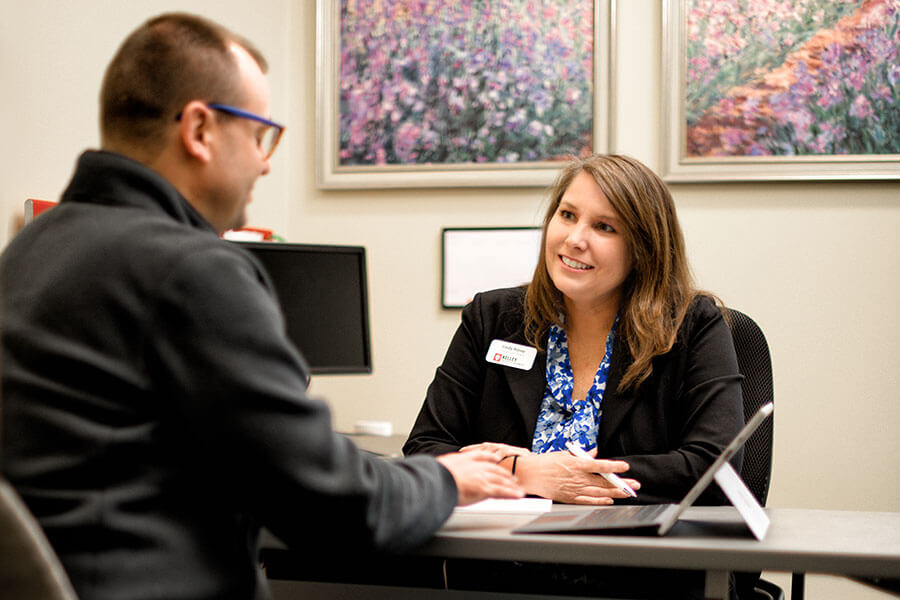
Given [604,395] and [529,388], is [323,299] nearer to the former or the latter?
[529,388]

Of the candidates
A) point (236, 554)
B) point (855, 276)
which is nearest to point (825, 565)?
point (236, 554)

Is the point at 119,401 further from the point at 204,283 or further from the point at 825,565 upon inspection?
the point at 825,565

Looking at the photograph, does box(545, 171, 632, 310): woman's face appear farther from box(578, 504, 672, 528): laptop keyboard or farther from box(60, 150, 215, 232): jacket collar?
box(60, 150, 215, 232): jacket collar

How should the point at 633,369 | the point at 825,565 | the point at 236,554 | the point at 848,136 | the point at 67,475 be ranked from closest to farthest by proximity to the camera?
the point at 67,475 → the point at 236,554 → the point at 825,565 → the point at 633,369 → the point at 848,136

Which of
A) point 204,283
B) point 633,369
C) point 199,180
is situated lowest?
point 633,369

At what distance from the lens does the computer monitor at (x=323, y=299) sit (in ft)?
8.08

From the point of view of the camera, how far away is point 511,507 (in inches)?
57.1

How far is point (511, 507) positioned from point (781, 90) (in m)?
2.19

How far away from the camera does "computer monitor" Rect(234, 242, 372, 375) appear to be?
2.46m

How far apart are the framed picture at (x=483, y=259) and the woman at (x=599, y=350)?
993mm

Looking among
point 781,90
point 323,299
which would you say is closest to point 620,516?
point 323,299

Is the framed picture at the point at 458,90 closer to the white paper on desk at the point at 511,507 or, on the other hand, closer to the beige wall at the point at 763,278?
the beige wall at the point at 763,278

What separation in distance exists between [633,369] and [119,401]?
1.21 metres

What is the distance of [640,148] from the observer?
3.11m
